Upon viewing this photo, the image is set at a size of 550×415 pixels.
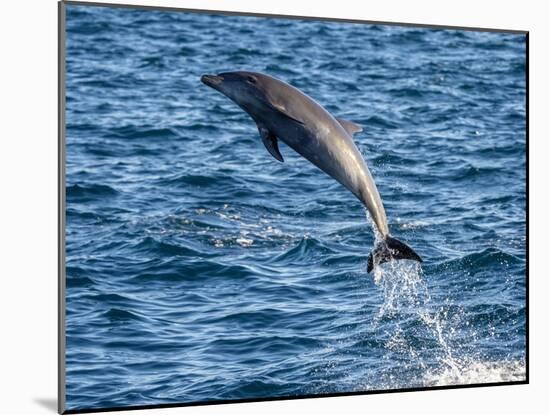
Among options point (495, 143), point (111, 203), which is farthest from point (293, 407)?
point (495, 143)

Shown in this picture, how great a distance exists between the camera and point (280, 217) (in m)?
10.2

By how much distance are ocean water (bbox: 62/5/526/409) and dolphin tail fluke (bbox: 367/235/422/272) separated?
2.30ft

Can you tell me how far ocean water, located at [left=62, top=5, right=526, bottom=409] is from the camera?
9.41 m

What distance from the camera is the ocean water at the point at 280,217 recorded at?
9414 millimetres

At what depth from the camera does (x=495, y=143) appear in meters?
10.8

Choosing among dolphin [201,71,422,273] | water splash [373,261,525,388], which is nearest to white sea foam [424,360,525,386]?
water splash [373,261,525,388]

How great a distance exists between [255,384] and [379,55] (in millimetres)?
3082

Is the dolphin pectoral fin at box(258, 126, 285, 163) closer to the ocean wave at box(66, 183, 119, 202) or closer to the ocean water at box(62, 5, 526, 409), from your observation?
the ocean water at box(62, 5, 526, 409)

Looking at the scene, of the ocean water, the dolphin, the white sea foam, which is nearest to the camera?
the dolphin

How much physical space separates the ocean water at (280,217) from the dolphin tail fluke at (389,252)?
2.30ft

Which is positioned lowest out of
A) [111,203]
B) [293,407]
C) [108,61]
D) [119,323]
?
[293,407]

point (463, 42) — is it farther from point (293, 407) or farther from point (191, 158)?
point (293, 407)

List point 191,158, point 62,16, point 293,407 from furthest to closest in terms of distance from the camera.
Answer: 1. point 191,158
2. point 293,407
3. point 62,16

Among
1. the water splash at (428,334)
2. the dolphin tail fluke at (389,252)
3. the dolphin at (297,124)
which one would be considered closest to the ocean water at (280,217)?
the water splash at (428,334)
